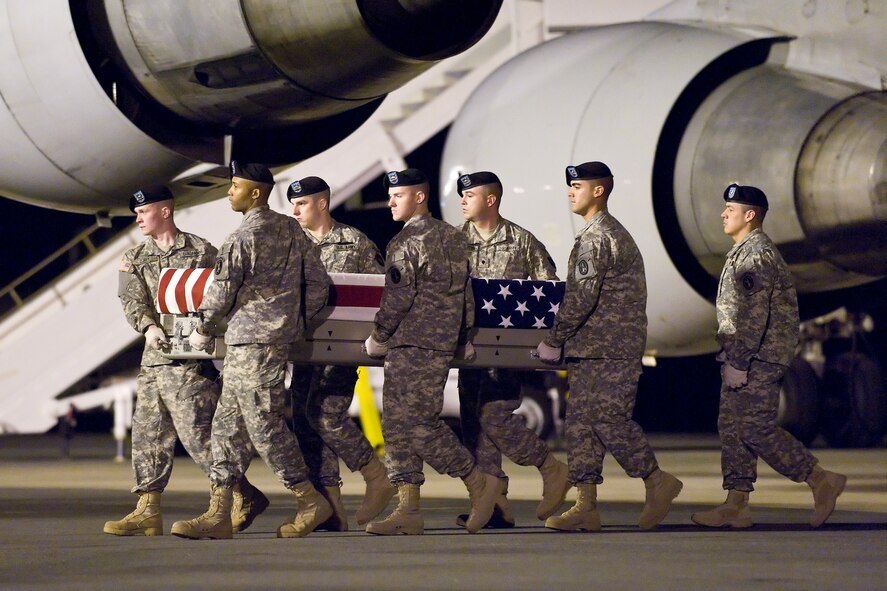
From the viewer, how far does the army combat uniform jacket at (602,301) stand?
8.40 metres

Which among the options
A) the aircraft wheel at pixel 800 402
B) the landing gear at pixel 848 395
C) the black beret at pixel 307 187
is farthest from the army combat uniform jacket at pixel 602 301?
the landing gear at pixel 848 395

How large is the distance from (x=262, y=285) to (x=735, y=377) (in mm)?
2448

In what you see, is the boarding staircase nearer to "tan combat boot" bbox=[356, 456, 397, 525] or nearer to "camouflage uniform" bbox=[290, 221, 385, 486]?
"camouflage uniform" bbox=[290, 221, 385, 486]

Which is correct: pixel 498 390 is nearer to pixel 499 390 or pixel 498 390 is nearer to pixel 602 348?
pixel 499 390

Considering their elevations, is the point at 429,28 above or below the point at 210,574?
above

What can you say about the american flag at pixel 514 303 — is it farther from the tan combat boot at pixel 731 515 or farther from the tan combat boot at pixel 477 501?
the tan combat boot at pixel 731 515

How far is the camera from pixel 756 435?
8.57m

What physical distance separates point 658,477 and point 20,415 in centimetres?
1074

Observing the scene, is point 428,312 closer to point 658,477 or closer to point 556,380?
point 658,477

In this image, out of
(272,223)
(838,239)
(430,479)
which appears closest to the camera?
(272,223)

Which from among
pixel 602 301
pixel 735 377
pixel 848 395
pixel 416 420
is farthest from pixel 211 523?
pixel 848 395

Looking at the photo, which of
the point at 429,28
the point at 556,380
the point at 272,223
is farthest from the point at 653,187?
the point at 556,380

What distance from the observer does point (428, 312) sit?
8.32 m

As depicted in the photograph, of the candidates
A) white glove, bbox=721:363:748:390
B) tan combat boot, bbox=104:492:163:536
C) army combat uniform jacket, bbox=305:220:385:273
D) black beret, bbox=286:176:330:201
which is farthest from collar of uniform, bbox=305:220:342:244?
white glove, bbox=721:363:748:390
